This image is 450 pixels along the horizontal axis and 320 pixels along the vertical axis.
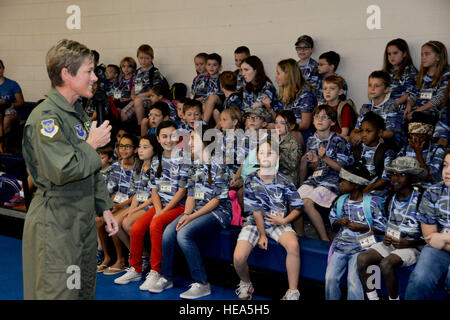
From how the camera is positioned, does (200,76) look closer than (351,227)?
No

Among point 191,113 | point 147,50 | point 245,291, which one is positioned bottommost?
point 245,291

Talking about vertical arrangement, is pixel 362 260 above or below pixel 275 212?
below

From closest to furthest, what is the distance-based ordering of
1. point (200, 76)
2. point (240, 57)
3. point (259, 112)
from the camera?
point (259, 112) < point (240, 57) < point (200, 76)

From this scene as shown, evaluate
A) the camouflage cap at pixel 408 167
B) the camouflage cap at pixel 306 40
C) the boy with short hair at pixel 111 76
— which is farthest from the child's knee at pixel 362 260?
the boy with short hair at pixel 111 76

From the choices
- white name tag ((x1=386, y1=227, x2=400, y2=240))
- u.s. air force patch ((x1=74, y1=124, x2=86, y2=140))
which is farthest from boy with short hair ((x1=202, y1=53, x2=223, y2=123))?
u.s. air force patch ((x1=74, y1=124, x2=86, y2=140))

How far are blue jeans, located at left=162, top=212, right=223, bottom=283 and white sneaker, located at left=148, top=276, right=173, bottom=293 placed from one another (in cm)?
4

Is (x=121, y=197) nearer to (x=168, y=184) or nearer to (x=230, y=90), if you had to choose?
(x=168, y=184)

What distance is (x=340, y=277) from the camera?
3.26 metres

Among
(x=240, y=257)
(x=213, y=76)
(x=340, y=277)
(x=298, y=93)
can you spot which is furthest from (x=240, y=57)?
(x=340, y=277)

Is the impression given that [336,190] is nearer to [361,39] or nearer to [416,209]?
[416,209]

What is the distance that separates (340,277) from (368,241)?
0.30m

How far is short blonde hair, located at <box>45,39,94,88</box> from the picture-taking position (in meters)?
2.15

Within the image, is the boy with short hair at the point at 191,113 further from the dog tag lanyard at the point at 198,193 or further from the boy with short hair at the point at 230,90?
the dog tag lanyard at the point at 198,193
